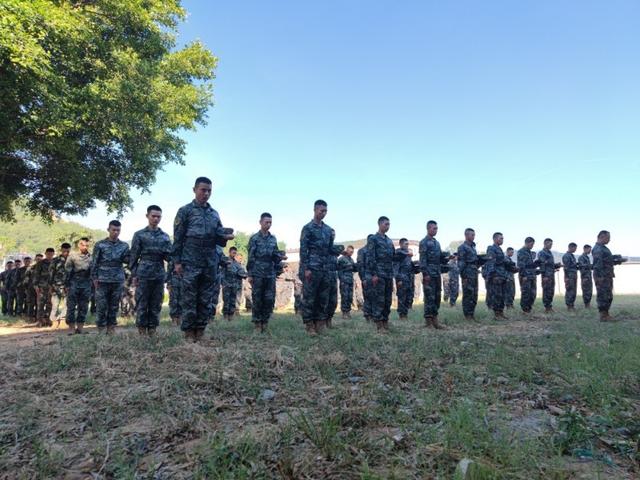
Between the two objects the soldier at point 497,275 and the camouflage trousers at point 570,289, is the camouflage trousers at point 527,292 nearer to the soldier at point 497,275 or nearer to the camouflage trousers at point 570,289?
the soldier at point 497,275

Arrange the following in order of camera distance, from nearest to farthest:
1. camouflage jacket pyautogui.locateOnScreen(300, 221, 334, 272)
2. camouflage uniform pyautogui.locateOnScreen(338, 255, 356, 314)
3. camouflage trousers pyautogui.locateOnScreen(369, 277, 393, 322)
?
1. camouflage jacket pyautogui.locateOnScreen(300, 221, 334, 272)
2. camouflage trousers pyautogui.locateOnScreen(369, 277, 393, 322)
3. camouflage uniform pyautogui.locateOnScreen(338, 255, 356, 314)

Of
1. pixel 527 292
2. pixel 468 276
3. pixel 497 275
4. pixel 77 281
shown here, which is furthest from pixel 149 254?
pixel 527 292

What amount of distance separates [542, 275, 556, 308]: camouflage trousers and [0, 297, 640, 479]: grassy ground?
7.64 m

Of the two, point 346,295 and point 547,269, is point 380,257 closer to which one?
point 346,295

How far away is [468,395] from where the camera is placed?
2947 millimetres

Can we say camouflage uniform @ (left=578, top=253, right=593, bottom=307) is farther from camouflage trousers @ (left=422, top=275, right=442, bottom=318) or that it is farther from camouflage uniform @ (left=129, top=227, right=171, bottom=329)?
camouflage uniform @ (left=129, top=227, right=171, bottom=329)

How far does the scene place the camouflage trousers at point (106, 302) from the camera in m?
6.88

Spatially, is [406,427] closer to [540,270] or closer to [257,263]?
[257,263]

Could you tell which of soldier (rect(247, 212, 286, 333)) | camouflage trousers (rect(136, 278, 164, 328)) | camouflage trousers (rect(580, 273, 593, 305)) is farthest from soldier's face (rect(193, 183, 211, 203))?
camouflage trousers (rect(580, 273, 593, 305))

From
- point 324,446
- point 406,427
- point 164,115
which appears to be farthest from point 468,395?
point 164,115

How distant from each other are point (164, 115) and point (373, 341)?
9806 mm

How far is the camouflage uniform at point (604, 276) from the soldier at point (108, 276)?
9714 mm

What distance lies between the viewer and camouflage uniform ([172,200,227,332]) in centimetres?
519

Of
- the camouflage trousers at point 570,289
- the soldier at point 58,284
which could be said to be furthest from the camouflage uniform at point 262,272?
the camouflage trousers at point 570,289
